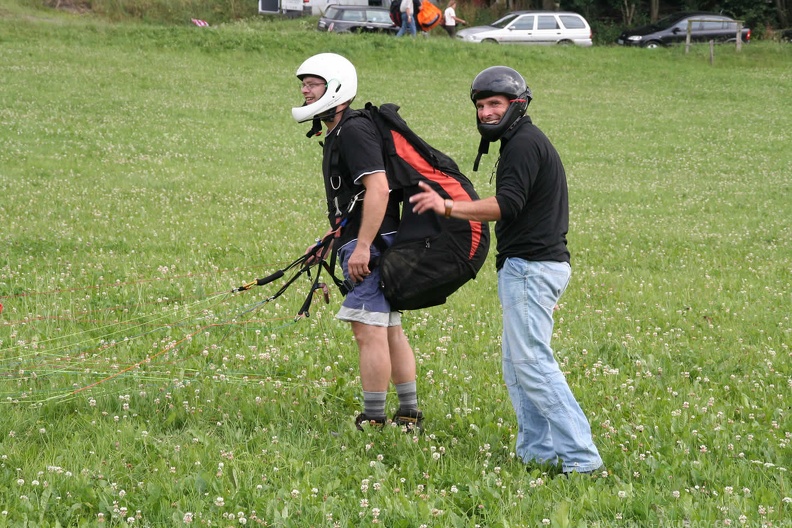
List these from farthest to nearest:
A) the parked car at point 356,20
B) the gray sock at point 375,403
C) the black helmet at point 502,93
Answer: the parked car at point 356,20 → the gray sock at point 375,403 → the black helmet at point 502,93

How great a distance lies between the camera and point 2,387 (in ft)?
20.4

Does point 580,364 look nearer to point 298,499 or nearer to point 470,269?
point 470,269

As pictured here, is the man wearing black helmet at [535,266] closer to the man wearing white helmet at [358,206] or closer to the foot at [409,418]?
the man wearing white helmet at [358,206]

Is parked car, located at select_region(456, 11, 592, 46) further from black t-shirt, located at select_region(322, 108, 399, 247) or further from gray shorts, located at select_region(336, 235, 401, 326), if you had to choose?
gray shorts, located at select_region(336, 235, 401, 326)

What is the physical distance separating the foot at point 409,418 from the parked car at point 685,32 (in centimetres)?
3793

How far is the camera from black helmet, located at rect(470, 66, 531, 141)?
193 inches

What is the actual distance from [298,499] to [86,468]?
1144 mm

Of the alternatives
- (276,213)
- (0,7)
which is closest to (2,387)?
(276,213)

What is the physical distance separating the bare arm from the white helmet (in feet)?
3.71

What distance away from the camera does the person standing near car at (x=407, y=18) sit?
3678 centimetres

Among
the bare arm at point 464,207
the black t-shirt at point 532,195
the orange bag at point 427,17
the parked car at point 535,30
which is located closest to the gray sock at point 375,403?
the black t-shirt at point 532,195

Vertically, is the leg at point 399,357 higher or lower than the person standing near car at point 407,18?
lower

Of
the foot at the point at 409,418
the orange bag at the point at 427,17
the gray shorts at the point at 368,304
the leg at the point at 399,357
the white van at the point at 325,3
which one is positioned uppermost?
the white van at the point at 325,3

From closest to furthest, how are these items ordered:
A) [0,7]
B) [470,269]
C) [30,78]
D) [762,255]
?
1. [470,269]
2. [762,255]
3. [30,78]
4. [0,7]
